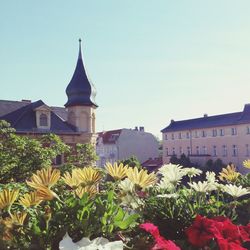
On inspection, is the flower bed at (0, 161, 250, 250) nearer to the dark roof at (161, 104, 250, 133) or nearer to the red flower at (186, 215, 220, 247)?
the red flower at (186, 215, 220, 247)

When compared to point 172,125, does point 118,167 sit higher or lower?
lower

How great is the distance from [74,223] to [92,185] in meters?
0.48

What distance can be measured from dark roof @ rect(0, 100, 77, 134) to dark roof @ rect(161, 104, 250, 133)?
88.2 ft

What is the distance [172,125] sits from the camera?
193 feet

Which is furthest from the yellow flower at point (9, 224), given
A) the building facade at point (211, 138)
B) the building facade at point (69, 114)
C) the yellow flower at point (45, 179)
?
the building facade at point (211, 138)

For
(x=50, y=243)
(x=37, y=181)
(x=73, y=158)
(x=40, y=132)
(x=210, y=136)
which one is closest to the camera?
(x=50, y=243)

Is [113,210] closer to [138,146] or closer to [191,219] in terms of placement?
[191,219]

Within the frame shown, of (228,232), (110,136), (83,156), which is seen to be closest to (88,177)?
(228,232)

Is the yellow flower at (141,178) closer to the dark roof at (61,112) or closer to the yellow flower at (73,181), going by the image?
the yellow flower at (73,181)

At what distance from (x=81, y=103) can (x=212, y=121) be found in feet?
95.9

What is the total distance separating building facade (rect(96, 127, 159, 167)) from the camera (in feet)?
187

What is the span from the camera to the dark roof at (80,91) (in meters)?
27.7

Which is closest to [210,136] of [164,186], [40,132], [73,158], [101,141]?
[101,141]

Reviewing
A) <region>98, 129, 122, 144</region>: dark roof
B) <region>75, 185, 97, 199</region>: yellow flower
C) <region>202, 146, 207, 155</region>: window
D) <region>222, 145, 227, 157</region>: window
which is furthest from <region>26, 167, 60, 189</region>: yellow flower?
<region>98, 129, 122, 144</region>: dark roof
